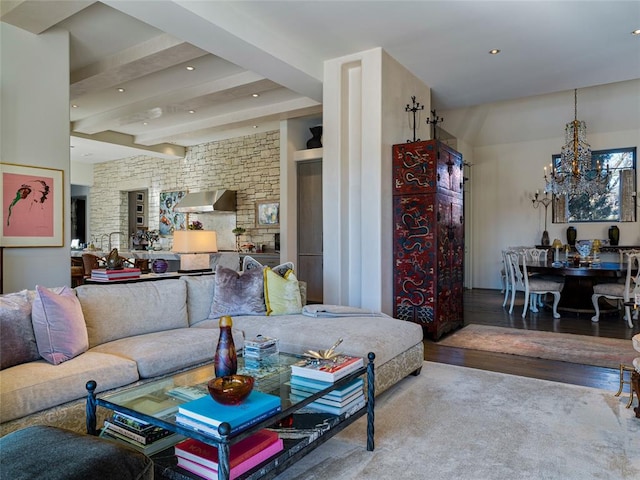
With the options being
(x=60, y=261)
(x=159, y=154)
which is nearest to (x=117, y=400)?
(x=60, y=261)

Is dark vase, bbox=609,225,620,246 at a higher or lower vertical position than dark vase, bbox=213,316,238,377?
higher

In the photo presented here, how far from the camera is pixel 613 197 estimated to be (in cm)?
773

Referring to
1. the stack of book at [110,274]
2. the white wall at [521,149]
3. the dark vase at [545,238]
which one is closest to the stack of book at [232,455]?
the stack of book at [110,274]

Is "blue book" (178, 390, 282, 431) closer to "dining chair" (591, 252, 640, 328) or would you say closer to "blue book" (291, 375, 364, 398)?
"blue book" (291, 375, 364, 398)

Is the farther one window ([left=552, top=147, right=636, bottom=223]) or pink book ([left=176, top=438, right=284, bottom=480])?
window ([left=552, top=147, right=636, bottom=223])

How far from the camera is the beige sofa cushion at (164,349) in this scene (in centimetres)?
248

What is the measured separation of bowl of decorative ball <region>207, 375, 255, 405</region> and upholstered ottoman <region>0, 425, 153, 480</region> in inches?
13.6

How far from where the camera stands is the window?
7.60 meters

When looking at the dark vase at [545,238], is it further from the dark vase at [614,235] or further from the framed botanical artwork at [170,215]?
the framed botanical artwork at [170,215]

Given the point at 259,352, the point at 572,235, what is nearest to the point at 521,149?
the point at 572,235

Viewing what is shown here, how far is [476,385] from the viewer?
A: 325 centimetres

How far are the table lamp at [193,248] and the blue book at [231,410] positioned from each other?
9.66 ft

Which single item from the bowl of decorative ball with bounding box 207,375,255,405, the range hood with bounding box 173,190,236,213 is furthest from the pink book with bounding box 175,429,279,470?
the range hood with bounding box 173,190,236,213

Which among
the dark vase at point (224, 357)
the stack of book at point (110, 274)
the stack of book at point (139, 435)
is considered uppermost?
the stack of book at point (110, 274)
